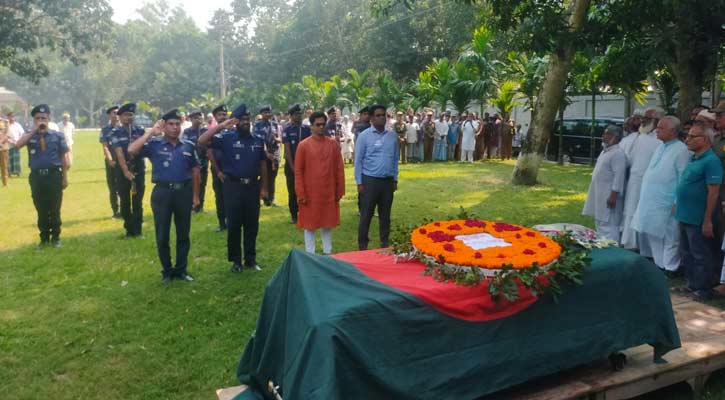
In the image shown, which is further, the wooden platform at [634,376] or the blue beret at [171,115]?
the blue beret at [171,115]

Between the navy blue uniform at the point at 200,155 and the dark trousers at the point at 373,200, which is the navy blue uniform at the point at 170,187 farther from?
the navy blue uniform at the point at 200,155

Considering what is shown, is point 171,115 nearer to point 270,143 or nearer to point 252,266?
point 252,266

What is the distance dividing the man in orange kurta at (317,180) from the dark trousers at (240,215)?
1.78 ft

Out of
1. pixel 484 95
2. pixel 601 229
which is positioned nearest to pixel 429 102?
pixel 484 95

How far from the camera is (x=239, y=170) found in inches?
272

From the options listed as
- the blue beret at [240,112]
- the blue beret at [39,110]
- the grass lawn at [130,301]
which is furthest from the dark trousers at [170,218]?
the blue beret at [39,110]

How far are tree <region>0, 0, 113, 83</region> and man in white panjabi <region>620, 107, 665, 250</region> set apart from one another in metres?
28.8

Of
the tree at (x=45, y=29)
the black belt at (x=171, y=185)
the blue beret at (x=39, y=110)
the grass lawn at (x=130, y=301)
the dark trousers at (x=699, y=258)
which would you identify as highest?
the tree at (x=45, y=29)

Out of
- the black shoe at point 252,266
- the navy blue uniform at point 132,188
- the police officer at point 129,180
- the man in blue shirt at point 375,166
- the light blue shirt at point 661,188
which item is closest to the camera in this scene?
the light blue shirt at point 661,188

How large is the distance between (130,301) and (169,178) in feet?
4.50

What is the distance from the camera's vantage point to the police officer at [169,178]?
6602 mm

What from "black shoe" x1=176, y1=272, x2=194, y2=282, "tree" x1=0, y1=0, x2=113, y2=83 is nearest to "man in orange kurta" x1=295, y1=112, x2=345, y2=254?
"black shoe" x1=176, y1=272, x2=194, y2=282

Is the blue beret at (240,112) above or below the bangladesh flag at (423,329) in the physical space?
above

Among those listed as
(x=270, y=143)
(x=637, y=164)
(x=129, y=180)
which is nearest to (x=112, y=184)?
(x=129, y=180)
